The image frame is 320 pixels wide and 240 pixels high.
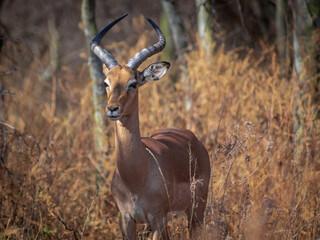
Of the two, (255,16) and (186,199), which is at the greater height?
(255,16)

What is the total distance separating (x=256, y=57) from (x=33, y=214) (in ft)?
17.6

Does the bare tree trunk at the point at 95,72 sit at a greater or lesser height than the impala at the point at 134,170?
greater

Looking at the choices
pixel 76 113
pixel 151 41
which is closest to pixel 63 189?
pixel 76 113

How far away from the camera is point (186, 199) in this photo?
455cm

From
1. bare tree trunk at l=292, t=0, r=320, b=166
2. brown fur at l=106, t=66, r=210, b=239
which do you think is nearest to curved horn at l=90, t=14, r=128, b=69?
brown fur at l=106, t=66, r=210, b=239

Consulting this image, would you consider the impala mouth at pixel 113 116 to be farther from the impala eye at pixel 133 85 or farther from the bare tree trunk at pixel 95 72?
the bare tree trunk at pixel 95 72

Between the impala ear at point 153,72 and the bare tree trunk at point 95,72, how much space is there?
56.8 inches

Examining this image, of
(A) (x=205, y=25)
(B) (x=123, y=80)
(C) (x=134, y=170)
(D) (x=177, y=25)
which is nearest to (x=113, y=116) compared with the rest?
(B) (x=123, y=80)

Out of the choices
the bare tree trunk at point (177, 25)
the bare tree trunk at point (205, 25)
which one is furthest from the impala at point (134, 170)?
the bare tree trunk at point (177, 25)

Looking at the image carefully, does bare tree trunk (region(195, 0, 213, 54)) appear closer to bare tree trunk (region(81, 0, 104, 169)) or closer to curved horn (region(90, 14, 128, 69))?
bare tree trunk (region(81, 0, 104, 169))

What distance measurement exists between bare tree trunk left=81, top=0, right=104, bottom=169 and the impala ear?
144cm

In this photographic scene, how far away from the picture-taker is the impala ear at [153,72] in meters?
4.43

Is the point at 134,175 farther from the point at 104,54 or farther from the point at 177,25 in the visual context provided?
the point at 177,25

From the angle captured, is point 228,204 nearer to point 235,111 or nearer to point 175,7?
point 235,111
